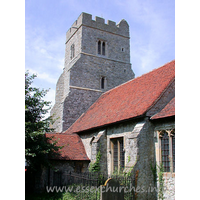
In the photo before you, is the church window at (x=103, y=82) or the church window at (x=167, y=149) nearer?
the church window at (x=167, y=149)

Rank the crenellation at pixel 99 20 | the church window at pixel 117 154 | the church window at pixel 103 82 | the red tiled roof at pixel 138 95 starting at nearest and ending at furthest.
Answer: the red tiled roof at pixel 138 95 < the church window at pixel 117 154 < the church window at pixel 103 82 < the crenellation at pixel 99 20

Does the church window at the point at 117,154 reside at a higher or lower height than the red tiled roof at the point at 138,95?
lower

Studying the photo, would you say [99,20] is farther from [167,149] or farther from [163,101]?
[167,149]

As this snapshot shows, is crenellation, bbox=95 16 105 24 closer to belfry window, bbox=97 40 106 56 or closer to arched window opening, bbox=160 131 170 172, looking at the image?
belfry window, bbox=97 40 106 56

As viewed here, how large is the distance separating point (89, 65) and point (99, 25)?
4.77 m

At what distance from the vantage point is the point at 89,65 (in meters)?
22.0

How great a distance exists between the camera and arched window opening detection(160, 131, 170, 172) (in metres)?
9.98

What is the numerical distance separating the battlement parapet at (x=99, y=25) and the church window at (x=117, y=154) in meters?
14.1

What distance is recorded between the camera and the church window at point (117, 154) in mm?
12397

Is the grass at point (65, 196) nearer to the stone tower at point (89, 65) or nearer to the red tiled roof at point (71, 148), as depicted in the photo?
the red tiled roof at point (71, 148)

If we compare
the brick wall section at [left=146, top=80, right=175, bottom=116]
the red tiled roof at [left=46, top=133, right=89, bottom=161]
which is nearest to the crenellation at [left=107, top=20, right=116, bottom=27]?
the red tiled roof at [left=46, top=133, right=89, bottom=161]

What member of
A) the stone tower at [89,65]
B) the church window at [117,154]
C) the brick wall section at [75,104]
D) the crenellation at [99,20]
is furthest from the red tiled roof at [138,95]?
the crenellation at [99,20]

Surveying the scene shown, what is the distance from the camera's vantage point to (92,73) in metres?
21.9
